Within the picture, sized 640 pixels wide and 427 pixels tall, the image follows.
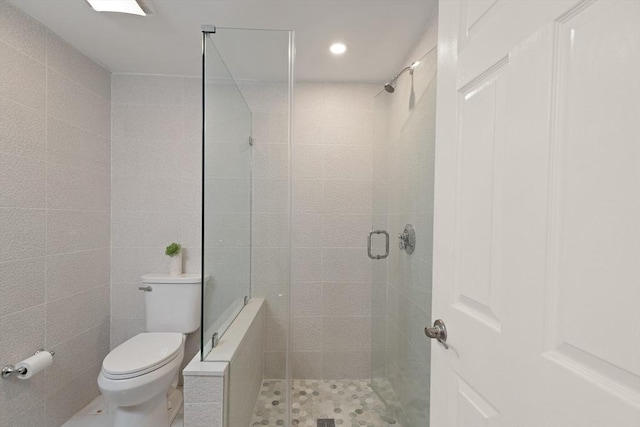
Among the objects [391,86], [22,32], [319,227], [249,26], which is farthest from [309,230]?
[22,32]

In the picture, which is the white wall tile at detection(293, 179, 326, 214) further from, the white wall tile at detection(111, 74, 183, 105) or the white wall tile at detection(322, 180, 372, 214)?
the white wall tile at detection(111, 74, 183, 105)

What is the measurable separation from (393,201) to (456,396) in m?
1.25

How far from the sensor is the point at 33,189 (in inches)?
62.2

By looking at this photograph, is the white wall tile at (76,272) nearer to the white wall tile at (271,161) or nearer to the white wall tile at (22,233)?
the white wall tile at (22,233)

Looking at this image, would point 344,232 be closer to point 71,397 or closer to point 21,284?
point 21,284

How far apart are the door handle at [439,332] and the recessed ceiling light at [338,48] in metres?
1.63

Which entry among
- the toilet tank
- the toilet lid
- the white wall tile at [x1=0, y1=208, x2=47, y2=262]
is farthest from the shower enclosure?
the white wall tile at [x1=0, y1=208, x2=47, y2=262]

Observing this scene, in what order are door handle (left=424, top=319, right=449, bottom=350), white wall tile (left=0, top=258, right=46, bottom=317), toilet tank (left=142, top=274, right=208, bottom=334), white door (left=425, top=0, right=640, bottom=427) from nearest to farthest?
white door (left=425, top=0, right=640, bottom=427), door handle (left=424, top=319, right=449, bottom=350), white wall tile (left=0, top=258, right=46, bottom=317), toilet tank (left=142, top=274, right=208, bottom=334)

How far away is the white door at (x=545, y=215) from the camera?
41cm

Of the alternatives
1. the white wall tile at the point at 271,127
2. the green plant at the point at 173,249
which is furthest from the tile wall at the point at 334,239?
the green plant at the point at 173,249

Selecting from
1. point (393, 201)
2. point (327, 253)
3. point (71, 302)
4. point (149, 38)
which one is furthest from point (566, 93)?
point (71, 302)

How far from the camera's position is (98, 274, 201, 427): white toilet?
4.89 ft

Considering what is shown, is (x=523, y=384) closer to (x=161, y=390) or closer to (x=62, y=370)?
(x=161, y=390)

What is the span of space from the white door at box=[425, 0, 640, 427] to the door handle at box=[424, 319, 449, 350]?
0.03 metres
